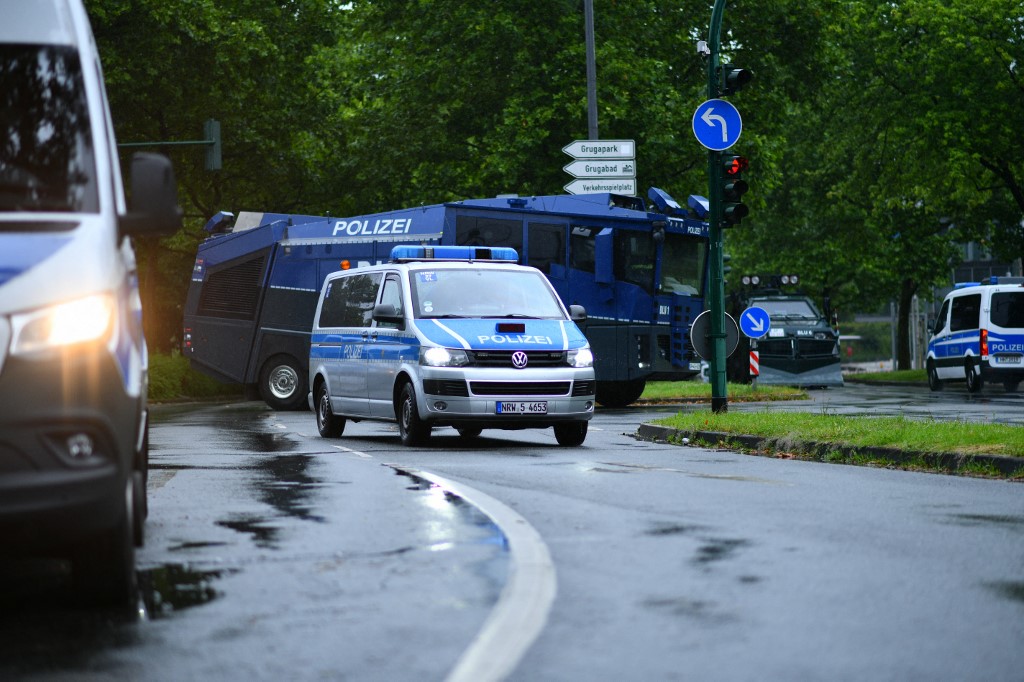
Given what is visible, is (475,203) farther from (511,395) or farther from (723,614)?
(723,614)

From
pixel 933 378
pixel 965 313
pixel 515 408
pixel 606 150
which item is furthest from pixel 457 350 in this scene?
pixel 933 378

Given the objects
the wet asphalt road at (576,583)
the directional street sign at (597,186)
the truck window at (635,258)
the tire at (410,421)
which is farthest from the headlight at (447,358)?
the truck window at (635,258)

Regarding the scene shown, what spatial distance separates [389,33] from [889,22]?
12748mm

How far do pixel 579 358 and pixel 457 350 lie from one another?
1.30m

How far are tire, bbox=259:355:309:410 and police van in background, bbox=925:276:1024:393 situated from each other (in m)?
14.7

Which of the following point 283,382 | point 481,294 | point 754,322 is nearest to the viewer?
point 481,294

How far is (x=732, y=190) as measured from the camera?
1980 cm

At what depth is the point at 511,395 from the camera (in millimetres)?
16297

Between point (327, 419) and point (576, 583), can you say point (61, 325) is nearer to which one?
point (576, 583)

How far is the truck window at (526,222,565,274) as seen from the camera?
27.6 m

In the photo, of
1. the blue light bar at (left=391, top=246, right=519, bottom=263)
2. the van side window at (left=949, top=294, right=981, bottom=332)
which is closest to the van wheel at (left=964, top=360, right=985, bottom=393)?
the van side window at (left=949, top=294, right=981, bottom=332)

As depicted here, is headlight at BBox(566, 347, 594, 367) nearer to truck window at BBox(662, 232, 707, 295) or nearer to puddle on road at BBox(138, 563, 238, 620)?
puddle on road at BBox(138, 563, 238, 620)

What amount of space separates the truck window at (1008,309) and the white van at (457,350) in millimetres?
18311

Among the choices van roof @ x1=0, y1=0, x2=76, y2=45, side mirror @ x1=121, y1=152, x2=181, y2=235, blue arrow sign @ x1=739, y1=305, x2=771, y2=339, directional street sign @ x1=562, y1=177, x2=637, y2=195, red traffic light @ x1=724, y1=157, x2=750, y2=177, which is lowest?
blue arrow sign @ x1=739, y1=305, x2=771, y2=339
